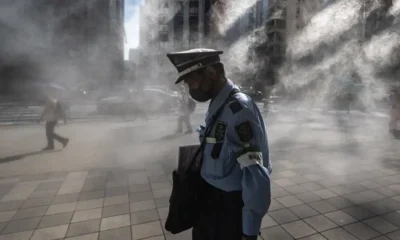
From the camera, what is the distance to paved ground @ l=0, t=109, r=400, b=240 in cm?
325

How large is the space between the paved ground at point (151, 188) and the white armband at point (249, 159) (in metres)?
2.02

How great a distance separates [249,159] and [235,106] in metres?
0.34

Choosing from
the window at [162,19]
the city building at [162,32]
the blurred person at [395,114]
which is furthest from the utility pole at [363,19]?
the window at [162,19]

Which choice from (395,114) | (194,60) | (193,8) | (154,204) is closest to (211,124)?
(194,60)

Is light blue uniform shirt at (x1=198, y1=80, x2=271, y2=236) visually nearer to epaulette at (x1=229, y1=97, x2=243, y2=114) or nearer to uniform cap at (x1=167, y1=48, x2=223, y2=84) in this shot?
epaulette at (x1=229, y1=97, x2=243, y2=114)

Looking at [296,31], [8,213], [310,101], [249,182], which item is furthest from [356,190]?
[310,101]

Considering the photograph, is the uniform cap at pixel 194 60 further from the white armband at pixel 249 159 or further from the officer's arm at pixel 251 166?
the white armband at pixel 249 159

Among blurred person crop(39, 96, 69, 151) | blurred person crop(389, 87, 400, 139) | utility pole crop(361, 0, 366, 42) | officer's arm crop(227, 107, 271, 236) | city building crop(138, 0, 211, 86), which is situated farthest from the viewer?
city building crop(138, 0, 211, 86)

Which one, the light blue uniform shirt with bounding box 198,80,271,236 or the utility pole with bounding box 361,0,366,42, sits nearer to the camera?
the light blue uniform shirt with bounding box 198,80,271,236

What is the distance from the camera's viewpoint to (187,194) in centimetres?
172

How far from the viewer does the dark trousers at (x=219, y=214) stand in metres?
1.69

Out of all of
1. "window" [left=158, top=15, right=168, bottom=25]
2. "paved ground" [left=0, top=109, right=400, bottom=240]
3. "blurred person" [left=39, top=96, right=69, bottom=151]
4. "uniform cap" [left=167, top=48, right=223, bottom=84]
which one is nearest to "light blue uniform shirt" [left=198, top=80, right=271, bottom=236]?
"uniform cap" [left=167, top=48, right=223, bottom=84]

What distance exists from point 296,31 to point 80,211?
1356cm

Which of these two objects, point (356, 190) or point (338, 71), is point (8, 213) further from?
point (338, 71)
